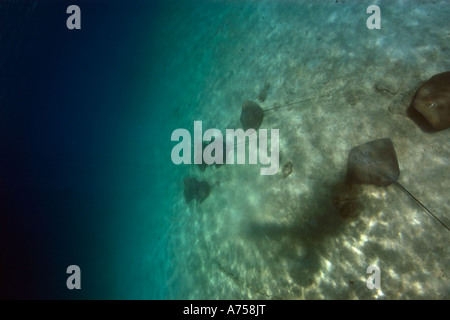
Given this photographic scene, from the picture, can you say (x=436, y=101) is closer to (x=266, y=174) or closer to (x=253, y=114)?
(x=266, y=174)

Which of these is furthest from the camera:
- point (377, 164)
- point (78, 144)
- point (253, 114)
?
point (78, 144)

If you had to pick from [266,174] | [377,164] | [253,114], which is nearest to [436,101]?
[377,164]

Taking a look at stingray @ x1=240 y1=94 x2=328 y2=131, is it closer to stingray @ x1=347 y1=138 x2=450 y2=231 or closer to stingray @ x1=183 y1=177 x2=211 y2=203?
stingray @ x1=183 y1=177 x2=211 y2=203

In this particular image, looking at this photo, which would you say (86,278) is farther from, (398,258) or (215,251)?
(398,258)

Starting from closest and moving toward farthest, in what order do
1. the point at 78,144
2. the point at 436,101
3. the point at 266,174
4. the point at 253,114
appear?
the point at 436,101 → the point at 266,174 → the point at 253,114 → the point at 78,144
